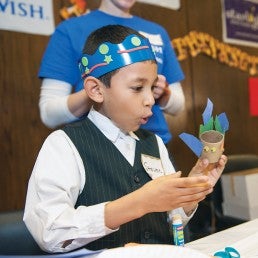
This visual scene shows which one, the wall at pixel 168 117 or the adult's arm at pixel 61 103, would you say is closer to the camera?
the adult's arm at pixel 61 103

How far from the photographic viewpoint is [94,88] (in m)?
0.88

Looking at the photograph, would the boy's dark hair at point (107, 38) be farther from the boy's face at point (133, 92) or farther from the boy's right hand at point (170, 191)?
the boy's right hand at point (170, 191)

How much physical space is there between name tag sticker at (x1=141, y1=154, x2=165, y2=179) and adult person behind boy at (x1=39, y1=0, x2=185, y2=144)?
8.8 inches

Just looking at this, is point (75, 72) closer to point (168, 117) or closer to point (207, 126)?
point (207, 126)

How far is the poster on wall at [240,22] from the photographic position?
8.93ft

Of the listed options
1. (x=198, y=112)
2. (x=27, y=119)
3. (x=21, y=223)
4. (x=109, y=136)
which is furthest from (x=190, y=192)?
(x=198, y=112)

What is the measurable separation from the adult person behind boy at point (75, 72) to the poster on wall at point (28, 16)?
1.84 feet

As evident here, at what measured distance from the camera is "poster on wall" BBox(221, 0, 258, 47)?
272 cm

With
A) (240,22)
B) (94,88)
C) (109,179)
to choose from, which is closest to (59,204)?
(109,179)

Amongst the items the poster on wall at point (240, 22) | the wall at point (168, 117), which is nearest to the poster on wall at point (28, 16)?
the wall at point (168, 117)

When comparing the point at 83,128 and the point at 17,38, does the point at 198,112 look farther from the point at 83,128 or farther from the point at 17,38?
the point at 83,128

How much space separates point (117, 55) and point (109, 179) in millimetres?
306

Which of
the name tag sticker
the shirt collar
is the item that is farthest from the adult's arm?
the name tag sticker

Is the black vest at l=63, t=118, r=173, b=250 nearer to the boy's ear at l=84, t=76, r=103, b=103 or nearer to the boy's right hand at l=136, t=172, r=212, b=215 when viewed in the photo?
the boy's ear at l=84, t=76, r=103, b=103
